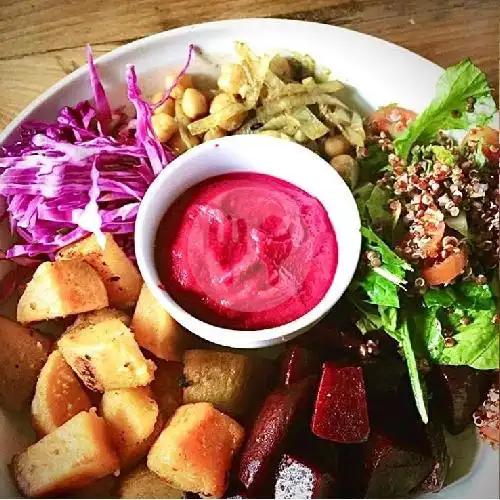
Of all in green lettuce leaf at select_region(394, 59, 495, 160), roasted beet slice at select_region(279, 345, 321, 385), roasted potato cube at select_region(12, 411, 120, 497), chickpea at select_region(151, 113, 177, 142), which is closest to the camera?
roasted potato cube at select_region(12, 411, 120, 497)

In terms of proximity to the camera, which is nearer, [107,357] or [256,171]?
[107,357]

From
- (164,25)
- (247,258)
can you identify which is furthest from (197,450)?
(164,25)

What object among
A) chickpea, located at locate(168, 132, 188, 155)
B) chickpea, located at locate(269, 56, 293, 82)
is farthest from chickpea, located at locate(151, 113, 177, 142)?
chickpea, located at locate(269, 56, 293, 82)

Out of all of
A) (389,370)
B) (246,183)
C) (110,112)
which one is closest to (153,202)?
(246,183)

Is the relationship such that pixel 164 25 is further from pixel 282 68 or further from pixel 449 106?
pixel 449 106

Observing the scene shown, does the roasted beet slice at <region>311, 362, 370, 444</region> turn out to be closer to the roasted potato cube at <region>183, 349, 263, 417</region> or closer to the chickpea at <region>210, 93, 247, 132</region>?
the roasted potato cube at <region>183, 349, 263, 417</region>

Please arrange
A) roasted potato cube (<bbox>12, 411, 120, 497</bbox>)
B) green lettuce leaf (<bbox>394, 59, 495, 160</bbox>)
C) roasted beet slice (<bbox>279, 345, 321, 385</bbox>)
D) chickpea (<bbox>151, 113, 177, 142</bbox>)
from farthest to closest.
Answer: chickpea (<bbox>151, 113, 177, 142</bbox>), green lettuce leaf (<bbox>394, 59, 495, 160</bbox>), roasted beet slice (<bbox>279, 345, 321, 385</bbox>), roasted potato cube (<bbox>12, 411, 120, 497</bbox>)

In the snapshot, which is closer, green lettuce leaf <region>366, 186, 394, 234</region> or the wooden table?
green lettuce leaf <region>366, 186, 394, 234</region>
